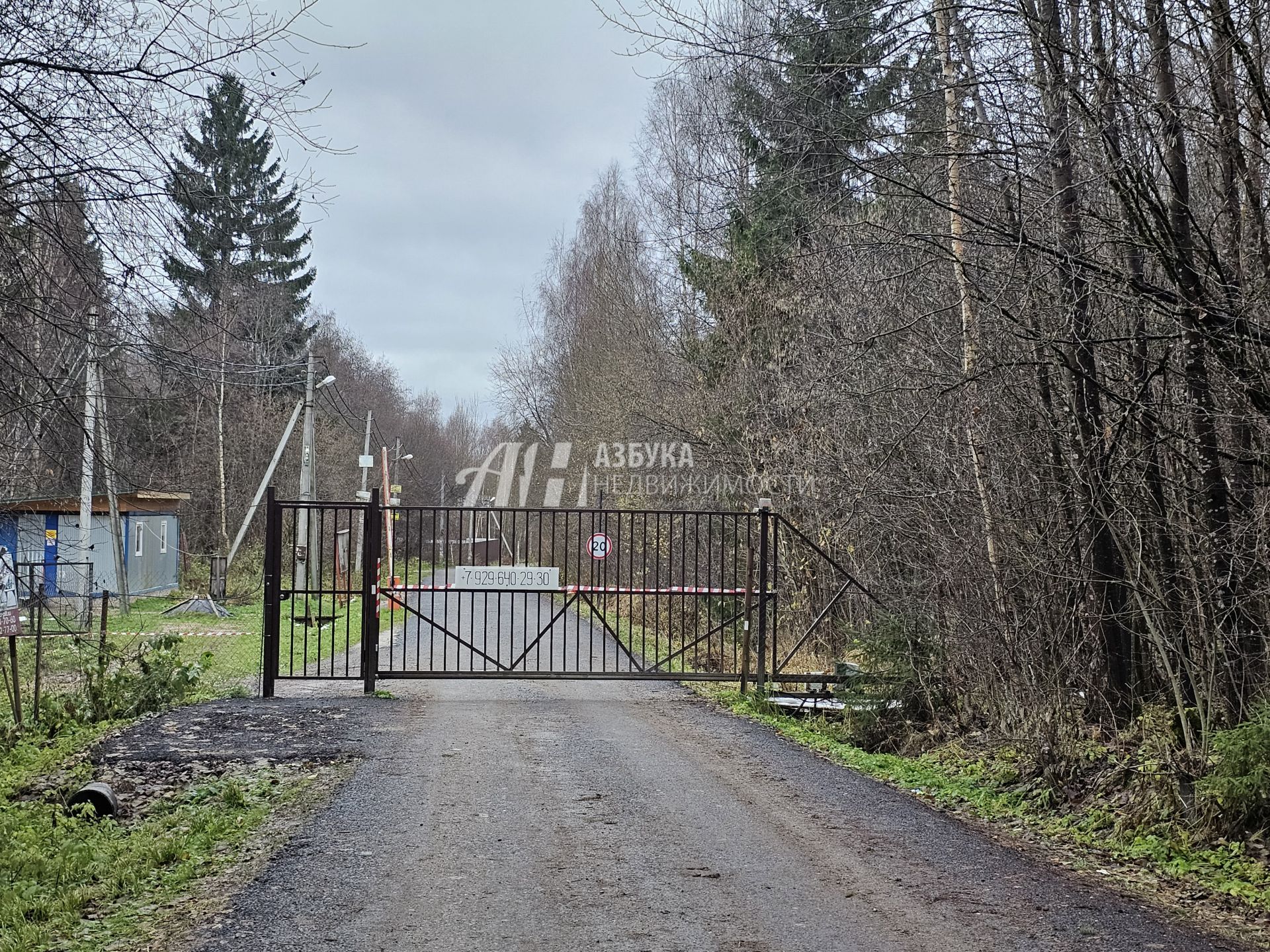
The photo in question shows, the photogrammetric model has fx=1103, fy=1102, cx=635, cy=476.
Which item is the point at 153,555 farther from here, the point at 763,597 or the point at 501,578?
the point at 763,597

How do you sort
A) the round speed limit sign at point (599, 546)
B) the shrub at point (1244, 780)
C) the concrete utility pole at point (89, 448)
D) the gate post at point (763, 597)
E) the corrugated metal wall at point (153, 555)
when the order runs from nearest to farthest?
the shrub at point (1244, 780) < the concrete utility pole at point (89, 448) < the gate post at point (763, 597) < the round speed limit sign at point (599, 546) < the corrugated metal wall at point (153, 555)

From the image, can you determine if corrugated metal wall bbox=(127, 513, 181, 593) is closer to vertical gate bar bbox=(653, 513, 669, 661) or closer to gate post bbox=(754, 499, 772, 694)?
vertical gate bar bbox=(653, 513, 669, 661)

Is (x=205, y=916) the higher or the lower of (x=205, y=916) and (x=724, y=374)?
the lower

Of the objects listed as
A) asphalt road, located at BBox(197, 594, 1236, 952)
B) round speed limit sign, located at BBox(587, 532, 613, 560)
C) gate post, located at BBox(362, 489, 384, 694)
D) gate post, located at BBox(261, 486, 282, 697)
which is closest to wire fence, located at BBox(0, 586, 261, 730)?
gate post, located at BBox(261, 486, 282, 697)

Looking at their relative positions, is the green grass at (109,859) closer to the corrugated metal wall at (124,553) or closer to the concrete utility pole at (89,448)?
the concrete utility pole at (89,448)

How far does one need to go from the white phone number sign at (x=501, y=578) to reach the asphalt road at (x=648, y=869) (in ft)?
10.7

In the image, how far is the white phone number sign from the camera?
497 inches

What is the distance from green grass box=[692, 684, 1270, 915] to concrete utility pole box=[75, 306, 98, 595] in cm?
616

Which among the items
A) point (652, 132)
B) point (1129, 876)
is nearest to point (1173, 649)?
point (1129, 876)

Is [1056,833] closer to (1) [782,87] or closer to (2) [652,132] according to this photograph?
(1) [782,87]

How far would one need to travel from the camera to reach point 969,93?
7.38m

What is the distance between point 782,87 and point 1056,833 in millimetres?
5212

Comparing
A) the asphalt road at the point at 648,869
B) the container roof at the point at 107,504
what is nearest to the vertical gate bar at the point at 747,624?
the asphalt road at the point at 648,869

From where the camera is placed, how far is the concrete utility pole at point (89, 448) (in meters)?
7.07
